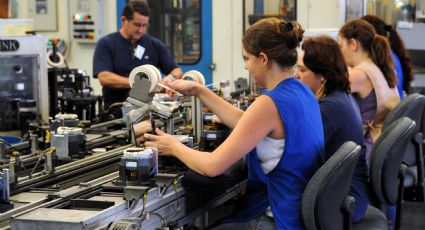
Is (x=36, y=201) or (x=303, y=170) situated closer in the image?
(x=36, y=201)

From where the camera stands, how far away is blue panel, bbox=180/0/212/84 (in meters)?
5.27

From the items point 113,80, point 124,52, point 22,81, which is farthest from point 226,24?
point 22,81

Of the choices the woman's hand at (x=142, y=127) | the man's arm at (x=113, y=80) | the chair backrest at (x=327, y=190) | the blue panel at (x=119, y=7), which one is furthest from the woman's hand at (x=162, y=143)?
the blue panel at (x=119, y=7)

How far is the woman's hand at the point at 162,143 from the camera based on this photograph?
90.6 inches

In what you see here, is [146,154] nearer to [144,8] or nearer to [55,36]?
[144,8]

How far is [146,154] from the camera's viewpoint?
2117 millimetres

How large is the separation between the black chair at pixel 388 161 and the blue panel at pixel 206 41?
2.54 metres

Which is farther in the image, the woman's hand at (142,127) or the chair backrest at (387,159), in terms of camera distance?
the chair backrest at (387,159)

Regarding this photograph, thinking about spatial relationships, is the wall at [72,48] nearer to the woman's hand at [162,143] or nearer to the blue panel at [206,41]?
the blue panel at [206,41]

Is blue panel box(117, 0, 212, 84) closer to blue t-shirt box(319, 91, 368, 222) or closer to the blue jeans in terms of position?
blue t-shirt box(319, 91, 368, 222)

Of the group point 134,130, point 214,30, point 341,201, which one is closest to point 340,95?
point 341,201

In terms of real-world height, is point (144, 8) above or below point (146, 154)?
above

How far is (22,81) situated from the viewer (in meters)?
3.65

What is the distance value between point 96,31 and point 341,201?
12.0 feet
